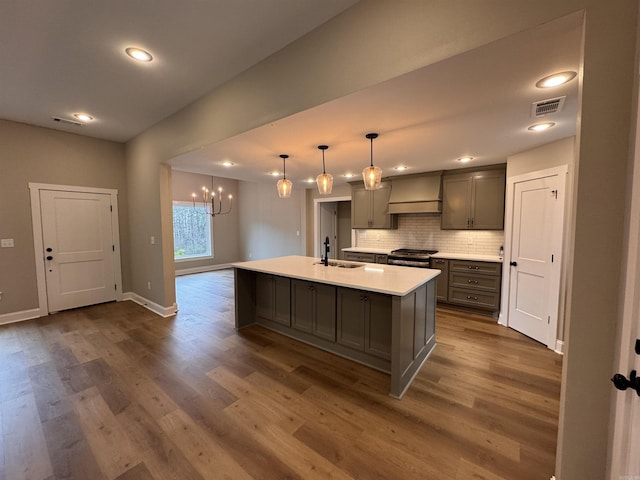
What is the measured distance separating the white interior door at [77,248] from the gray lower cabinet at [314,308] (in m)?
3.90

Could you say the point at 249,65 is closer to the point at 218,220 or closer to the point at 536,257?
the point at 536,257

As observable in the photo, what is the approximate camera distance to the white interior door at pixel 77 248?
4.17m

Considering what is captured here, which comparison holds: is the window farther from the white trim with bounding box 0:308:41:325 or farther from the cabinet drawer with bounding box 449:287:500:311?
the cabinet drawer with bounding box 449:287:500:311

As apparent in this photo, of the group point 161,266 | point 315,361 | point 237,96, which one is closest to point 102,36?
point 237,96

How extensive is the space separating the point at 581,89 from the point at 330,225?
20.1 ft

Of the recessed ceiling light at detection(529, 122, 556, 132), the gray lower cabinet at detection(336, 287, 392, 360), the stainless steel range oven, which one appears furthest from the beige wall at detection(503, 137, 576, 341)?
the gray lower cabinet at detection(336, 287, 392, 360)

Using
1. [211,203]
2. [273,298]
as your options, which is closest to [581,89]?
[273,298]

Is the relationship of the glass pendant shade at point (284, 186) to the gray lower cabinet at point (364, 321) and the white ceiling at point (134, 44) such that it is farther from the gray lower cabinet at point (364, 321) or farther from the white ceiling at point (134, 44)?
the gray lower cabinet at point (364, 321)

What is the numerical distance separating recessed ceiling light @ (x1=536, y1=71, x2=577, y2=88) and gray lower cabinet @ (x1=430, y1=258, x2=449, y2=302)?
9.73 ft

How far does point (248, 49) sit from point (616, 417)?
3.19 metres

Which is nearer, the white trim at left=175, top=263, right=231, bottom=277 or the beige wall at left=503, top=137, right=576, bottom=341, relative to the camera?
the beige wall at left=503, top=137, right=576, bottom=341

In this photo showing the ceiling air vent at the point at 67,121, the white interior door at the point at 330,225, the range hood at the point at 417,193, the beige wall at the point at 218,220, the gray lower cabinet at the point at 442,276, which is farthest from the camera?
the beige wall at the point at 218,220

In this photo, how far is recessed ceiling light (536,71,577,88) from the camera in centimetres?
168

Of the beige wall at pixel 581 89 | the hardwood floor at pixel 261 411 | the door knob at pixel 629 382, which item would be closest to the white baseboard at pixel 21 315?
the hardwood floor at pixel 261 411
